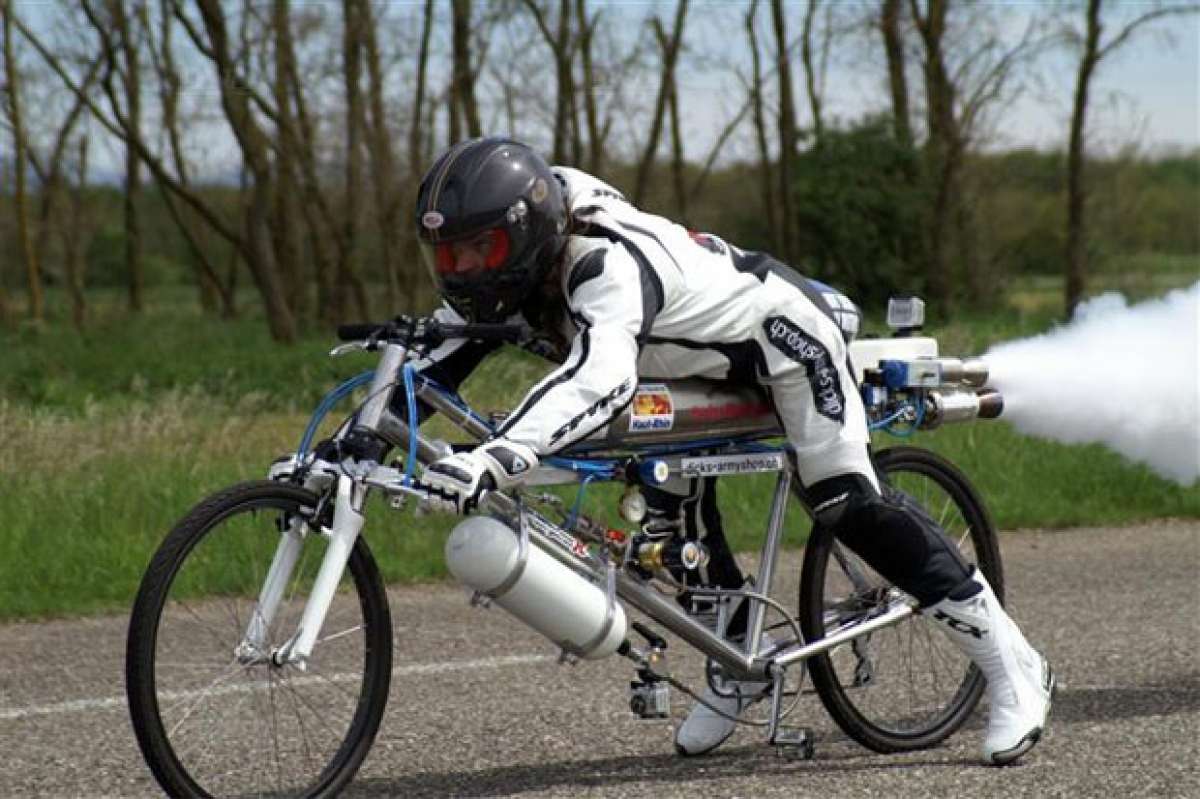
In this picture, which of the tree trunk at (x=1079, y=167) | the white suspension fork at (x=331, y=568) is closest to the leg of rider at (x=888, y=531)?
the white suspension fork at (x=331, y=568)

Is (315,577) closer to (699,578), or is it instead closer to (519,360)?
(699,578)

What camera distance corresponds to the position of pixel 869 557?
575cm

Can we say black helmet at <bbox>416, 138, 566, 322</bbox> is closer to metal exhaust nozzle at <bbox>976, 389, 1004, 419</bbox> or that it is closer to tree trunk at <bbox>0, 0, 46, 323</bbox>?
metal exhaust nozzle at <bbox>976, 389, 1004, 419</bbox>

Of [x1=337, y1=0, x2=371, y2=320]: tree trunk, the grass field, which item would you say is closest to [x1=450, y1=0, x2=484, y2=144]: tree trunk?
[x1=337, y1=0, x2=371, y2=320]: tree trunk

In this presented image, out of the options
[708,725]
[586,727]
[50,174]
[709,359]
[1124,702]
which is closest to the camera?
[709,359]

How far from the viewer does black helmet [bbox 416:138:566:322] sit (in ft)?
16.5

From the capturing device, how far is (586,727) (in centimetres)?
638

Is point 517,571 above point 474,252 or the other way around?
the other way around

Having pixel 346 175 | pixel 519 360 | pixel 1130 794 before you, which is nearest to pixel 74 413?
pixel 519 360

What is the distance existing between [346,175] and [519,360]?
2037 centimetres

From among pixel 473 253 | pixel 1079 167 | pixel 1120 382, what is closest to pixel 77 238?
pixel 1079 167

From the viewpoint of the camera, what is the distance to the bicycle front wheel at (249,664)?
4.74m

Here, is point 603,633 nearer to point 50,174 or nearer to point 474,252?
point 474,252

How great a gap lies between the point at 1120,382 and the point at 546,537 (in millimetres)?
2667
